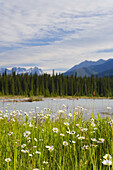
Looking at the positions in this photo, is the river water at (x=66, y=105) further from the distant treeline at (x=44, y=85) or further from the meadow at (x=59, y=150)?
the distant treeline at (x=44, y=85)

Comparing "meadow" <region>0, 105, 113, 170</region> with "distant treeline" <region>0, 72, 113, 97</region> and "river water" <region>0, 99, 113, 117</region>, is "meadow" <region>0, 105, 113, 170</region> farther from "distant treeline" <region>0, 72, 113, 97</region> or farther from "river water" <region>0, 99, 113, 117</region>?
"distant treeline" <region>0, 72, 113, 97</region>

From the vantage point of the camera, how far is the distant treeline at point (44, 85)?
80062mm

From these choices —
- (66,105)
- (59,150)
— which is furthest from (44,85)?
(59,150)

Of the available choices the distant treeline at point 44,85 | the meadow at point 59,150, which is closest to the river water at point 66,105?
the meadow at point 59,150

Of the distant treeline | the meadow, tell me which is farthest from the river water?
the distant treeline

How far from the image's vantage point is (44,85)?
87875 mm

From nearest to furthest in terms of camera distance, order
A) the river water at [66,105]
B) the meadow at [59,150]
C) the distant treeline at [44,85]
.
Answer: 1. the meadow at [59,150]
2. the river water at [66,105]
3. the distant treeline at [44,85]

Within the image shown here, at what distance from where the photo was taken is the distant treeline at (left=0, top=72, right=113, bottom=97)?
80062 millimetres

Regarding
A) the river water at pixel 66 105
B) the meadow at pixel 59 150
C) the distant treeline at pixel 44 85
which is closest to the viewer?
the meadow at pixel 59 150

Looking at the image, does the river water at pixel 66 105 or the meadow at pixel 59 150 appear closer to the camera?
the meadow at pixel 59 150

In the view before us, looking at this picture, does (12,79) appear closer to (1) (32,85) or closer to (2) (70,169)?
(1) (32,85)

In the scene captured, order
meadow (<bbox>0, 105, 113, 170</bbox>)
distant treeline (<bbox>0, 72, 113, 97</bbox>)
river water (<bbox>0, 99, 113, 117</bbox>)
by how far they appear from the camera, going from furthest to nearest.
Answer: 1. distant treeline (<bbox>0, 72, 113, 97</bbox>)
2. river water (<bbox>0, 99, 113, 117</bbox>)
3. meadow (<bbox>0, 105, 113, 170</bbox>)

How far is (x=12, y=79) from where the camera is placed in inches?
3164

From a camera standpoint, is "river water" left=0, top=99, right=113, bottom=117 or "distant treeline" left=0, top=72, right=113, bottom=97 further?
"distant treeline" left=0, top=72, right=113, bottom=97
